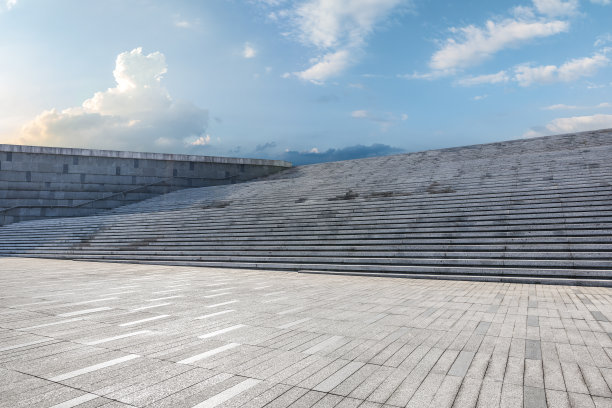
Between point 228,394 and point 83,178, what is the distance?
2910 centimetres

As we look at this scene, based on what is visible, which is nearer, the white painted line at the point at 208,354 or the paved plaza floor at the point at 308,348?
the paved plaza floor at the point at 308,348

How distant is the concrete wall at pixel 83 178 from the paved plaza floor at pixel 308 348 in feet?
70.5

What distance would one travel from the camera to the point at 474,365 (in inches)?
164

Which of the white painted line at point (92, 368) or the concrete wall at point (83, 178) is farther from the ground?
the concrete wall at point (83, 178)

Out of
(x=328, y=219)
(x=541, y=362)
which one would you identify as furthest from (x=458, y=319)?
(x=328, y=219)

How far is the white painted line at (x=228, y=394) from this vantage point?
3.28 meters

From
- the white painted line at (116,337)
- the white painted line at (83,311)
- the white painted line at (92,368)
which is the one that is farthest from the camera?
the white painted line at (83,311)

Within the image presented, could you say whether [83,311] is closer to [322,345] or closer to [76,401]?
[76,401]

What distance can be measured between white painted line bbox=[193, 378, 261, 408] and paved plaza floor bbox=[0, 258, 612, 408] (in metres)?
0.02

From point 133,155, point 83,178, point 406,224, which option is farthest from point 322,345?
point 83,178

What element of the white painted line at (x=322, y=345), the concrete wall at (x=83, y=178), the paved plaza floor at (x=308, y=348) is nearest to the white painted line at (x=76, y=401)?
the paved plaza floor at (x=308, y=348)

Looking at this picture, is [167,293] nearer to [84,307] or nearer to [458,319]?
[84,307]

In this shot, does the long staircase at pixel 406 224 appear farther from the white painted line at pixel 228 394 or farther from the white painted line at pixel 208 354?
the white painted line at pixel 228 394

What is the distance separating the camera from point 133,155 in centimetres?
2919
